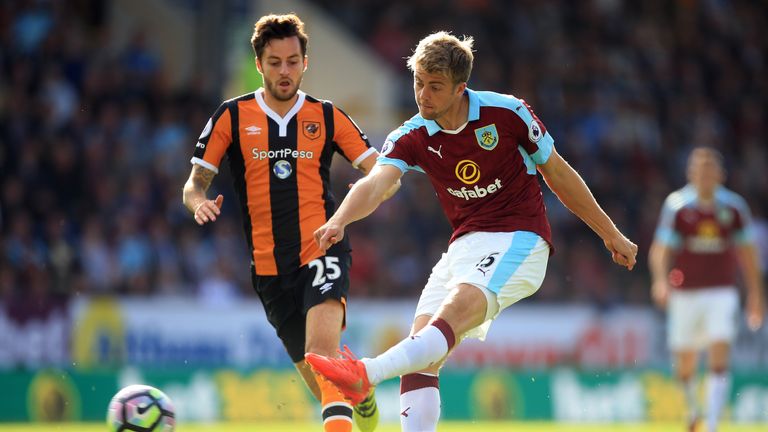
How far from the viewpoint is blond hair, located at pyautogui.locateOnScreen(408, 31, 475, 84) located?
638cm

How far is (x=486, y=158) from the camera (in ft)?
22.0

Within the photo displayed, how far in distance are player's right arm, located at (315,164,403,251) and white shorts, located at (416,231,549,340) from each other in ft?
1.72

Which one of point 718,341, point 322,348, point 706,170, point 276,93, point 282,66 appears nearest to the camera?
point 322,348

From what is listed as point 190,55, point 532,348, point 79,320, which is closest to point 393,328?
point 532,348

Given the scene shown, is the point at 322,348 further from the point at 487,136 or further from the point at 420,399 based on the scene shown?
the point at 487,136

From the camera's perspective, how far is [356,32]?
21.8 m

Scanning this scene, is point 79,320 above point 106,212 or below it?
below

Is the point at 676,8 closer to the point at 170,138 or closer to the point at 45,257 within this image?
the point at 170,138

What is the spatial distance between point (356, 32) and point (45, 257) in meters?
8.45

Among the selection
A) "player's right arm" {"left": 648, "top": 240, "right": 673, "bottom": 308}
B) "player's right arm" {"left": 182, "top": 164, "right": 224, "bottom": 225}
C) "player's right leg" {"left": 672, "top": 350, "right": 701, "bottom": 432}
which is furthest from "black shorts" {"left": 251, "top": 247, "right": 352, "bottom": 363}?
"player's right arm" {"left": 648, "top": 240, "right": 673, "bottom": 308}

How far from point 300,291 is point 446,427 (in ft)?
20.9

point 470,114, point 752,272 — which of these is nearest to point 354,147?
point 470,114

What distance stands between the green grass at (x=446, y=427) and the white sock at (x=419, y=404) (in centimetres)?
586

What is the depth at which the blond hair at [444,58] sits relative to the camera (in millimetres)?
6379
